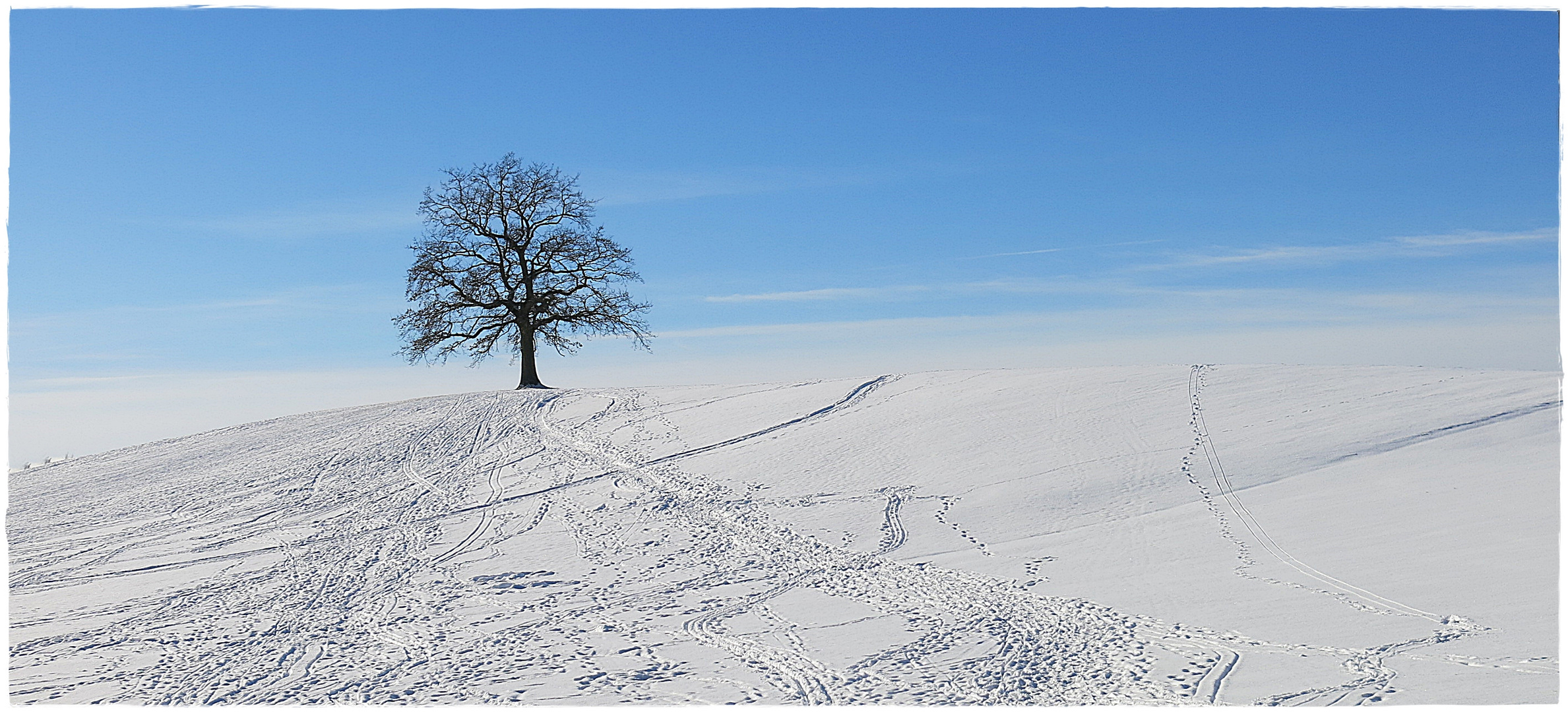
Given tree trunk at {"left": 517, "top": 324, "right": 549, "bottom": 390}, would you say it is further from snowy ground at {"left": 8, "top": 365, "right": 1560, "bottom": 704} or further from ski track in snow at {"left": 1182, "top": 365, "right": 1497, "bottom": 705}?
ski track in snow at {"left": 1182, "top": 365, "right": 1497, "bottom": 705}

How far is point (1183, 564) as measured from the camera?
8547 millimetres

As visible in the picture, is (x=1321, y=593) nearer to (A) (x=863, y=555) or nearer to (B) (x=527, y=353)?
(A) (x=863, y=555)

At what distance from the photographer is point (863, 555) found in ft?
30.1

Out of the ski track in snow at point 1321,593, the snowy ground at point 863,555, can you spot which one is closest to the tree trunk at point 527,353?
the snowy ground at point 863,555

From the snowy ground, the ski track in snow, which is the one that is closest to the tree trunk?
the snowy ground

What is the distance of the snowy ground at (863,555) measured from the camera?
6441 mm

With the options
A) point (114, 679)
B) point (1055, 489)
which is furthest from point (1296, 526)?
point (114, 679)

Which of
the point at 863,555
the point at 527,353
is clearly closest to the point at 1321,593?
the point at 863,555

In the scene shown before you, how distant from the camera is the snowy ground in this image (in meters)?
6.44

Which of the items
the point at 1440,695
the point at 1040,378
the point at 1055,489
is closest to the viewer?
the point at 1440,695

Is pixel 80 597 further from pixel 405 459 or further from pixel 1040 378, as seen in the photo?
pixel 1040 378

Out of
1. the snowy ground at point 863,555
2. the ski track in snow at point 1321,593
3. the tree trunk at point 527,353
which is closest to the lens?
the ski track in snow at point 1321,593

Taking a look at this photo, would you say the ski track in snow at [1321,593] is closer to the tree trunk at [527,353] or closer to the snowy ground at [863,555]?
the snowy ground at [863,555]

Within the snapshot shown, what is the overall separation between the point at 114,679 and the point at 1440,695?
8.54 metres
